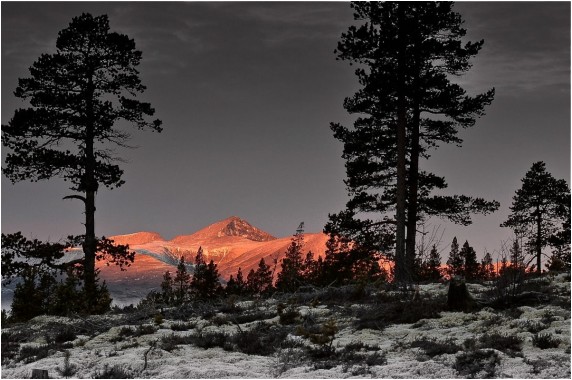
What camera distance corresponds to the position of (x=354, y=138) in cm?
2367

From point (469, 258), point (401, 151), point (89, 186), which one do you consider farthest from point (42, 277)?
point (469, 258)

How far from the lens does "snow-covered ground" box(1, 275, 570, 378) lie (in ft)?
28.2

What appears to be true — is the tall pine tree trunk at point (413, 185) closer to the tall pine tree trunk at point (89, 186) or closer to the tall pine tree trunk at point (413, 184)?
the tall pine tree trunk at point (413, 184)

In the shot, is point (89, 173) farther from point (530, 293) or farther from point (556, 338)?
point (556, 338)

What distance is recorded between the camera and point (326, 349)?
9836 millimetres

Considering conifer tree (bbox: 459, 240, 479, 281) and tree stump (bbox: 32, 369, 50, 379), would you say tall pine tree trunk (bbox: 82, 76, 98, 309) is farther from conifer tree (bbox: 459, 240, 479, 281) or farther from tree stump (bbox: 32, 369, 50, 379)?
conifer tree (bbox: 459, 240, 479, 281)

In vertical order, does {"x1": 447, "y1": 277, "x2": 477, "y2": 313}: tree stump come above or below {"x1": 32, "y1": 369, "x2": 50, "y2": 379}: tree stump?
above

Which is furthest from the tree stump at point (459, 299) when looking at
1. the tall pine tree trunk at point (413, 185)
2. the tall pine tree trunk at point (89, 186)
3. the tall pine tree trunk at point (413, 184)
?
the tall pine tree trunk at point (89, 186)

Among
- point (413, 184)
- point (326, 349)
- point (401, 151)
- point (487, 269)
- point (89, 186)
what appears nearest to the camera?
point (326, 349)

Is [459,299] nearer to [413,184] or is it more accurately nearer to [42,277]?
[413,184]

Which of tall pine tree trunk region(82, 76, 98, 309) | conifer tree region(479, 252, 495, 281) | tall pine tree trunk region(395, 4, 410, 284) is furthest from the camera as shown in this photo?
tall pine tree trunk region(82, 76, 98, 309)

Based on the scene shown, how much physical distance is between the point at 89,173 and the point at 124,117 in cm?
256

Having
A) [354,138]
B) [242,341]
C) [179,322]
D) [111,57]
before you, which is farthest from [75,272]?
[242,341]

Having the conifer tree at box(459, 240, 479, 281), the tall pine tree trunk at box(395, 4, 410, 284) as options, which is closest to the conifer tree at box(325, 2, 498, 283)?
the tall pine tree trunk at box(395, 4, 410, 284)
